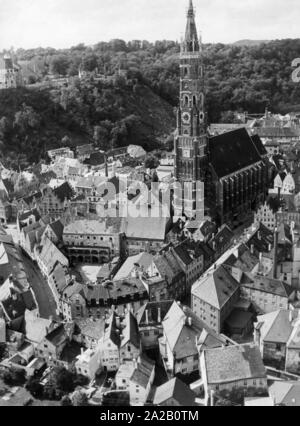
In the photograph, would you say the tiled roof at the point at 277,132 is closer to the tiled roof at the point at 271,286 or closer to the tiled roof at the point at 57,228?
the tiled roof at the point at 57,228

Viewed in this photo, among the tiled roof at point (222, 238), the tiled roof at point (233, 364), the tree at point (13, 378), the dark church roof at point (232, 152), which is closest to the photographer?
the tiled roof at point (233, 364)

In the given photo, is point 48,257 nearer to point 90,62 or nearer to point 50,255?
point 50,255

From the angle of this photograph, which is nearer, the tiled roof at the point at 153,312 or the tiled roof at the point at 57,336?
the tiled roof at the point at 57,336

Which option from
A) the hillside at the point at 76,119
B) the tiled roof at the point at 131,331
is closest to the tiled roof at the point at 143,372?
the tiled roof at the point at 131,331

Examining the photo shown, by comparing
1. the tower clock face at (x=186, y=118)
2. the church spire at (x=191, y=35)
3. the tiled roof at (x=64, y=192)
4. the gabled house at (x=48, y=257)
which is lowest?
the gabled house at (x=48, y=257)
